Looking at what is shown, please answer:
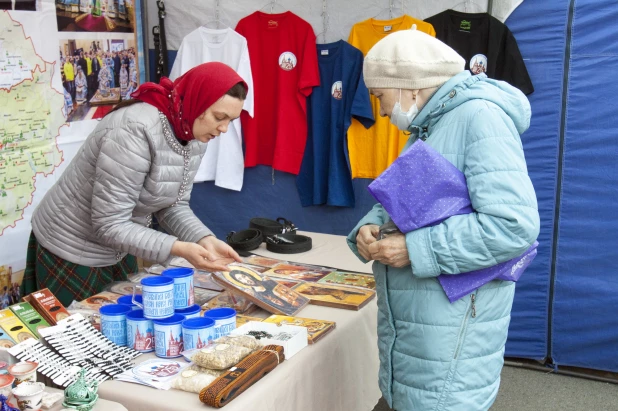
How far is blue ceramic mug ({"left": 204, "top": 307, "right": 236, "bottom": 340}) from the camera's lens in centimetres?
162

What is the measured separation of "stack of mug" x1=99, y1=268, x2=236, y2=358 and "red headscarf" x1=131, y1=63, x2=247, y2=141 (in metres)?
0.51

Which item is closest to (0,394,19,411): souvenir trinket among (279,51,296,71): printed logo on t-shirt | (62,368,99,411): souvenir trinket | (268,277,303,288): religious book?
(62,368,99,411): souvenir trinket

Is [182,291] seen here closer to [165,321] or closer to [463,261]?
[165,321]

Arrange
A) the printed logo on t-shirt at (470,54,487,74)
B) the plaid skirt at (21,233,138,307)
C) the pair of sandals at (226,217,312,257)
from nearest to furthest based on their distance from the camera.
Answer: the plaid skirt at (21,233,138,307)
the pair of sandals at (226,217,312,257)
the printed logo on t-shirt at (470,54,487,74)

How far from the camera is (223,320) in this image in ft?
5.34

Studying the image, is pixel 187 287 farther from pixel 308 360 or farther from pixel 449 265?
pixel 449 265

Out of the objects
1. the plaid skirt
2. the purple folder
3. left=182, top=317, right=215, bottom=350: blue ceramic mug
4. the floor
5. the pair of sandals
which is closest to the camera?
the purple folder

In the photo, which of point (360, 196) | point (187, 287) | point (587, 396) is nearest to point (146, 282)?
point (187, 287)

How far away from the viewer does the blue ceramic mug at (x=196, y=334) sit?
1.55m

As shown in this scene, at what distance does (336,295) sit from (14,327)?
95cm

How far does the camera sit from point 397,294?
1568 mm

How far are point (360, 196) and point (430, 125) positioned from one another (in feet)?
6.84

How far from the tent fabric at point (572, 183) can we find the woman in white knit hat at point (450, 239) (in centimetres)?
183

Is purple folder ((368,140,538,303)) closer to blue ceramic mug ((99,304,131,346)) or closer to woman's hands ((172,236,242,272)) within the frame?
woman's hands ((172,236,242,272))
